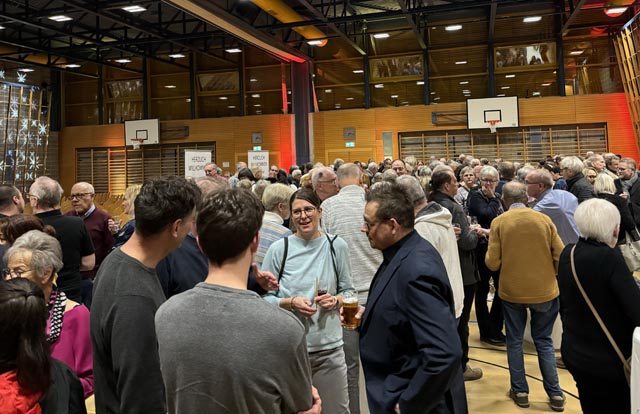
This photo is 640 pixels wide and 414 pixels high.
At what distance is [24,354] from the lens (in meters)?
1.57

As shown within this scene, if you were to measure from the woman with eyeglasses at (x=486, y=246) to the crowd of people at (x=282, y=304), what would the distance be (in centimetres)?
93

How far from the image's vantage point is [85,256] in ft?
13.8

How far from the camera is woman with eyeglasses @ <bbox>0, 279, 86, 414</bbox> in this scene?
1.56 meters

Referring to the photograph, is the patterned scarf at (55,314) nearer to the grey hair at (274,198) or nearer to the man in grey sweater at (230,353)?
the man in grey sweater at (230,353)

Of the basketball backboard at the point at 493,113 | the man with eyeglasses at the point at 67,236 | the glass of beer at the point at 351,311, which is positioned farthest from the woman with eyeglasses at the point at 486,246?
the basketball backboard at the point at 493,113

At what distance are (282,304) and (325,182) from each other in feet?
6.54

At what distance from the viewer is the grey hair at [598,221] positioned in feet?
8.89

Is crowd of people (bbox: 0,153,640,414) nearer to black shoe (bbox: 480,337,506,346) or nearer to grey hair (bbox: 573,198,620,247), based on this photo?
grey hair (bbox: 573,198,620,247)

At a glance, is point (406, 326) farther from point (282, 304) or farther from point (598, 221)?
point (598, 221)

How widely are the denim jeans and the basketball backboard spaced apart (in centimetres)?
1262

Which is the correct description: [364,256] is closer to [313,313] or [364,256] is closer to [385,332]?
[313,313]

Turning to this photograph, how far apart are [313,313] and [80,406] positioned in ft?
4.02

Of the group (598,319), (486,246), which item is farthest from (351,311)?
(486,246)

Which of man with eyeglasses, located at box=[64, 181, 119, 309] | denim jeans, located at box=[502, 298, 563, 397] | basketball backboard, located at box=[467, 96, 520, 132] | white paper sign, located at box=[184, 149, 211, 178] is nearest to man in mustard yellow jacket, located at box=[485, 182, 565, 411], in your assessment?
denim jeans, located at box=[502, 298, 563, 397]
